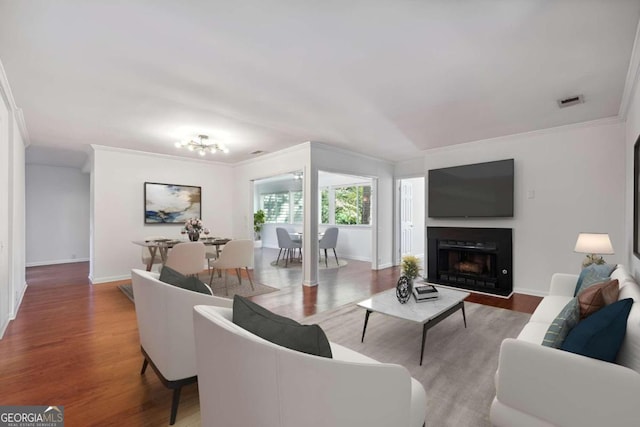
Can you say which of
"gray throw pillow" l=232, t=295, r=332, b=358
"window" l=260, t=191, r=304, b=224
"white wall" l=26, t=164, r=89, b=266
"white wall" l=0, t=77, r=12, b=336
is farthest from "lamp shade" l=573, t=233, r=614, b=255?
"white wall" l=26, t=164, r=89, b=266

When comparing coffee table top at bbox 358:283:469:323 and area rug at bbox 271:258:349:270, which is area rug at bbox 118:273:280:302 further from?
coffee table top at bbox 358:283:469:323

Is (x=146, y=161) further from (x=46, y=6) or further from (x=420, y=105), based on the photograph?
(x=420, y=105)

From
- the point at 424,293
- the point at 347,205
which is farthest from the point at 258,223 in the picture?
the point at 424,293

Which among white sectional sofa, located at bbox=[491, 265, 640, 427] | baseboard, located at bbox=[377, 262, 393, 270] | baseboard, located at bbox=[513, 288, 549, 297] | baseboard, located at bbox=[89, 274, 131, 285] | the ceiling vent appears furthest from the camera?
baseboard, located at bbox=[377, 262, 393, 270]

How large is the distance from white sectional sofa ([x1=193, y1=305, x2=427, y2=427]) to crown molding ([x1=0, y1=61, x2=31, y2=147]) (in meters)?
3.19

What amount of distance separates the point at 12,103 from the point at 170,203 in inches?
120

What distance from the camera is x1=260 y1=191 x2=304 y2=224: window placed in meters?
10.6

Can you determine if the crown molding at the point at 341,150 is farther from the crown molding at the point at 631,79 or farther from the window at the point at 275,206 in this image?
the window at the point at 275,206

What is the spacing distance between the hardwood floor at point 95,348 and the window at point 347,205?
9.50ft

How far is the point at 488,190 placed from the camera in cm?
466

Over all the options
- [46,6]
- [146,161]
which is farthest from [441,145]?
→ [146,161]

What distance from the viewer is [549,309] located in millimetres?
2414

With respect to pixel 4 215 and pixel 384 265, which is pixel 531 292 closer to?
pixel 384 265

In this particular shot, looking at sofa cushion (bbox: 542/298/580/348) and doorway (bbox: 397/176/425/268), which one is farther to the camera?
doorway (bbox: 397/176/425/268)
